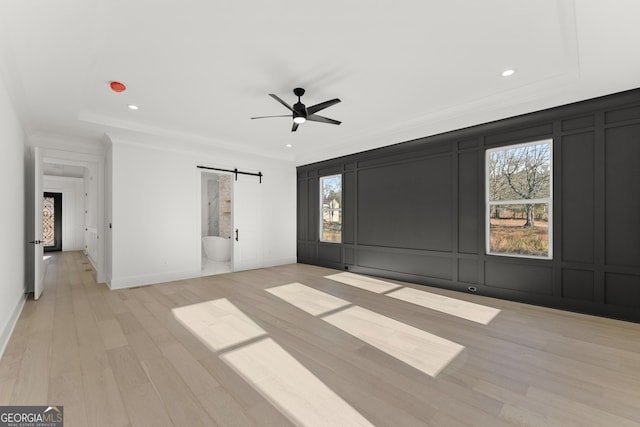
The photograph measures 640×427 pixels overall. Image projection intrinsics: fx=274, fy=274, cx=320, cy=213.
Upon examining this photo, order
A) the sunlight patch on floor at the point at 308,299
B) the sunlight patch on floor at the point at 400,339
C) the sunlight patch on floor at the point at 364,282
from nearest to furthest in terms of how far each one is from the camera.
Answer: the sunlight patch on floor at the point at 400,339 → the sunlight patch on floor at the point at 308,299 → the sunlight patch on floor at the point at 364,282

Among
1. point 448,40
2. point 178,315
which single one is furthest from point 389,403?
point 448,40

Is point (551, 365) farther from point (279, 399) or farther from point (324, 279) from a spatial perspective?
point (324, 279)

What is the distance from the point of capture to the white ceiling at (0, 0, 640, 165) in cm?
209

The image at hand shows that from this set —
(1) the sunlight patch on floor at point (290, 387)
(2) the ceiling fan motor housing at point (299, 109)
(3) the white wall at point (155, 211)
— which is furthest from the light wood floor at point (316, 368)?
(2) the ceiling fan motor housing at point (299, 109)

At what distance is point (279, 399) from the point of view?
1.83m

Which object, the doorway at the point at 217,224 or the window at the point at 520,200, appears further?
the doorway at the point at 217,224

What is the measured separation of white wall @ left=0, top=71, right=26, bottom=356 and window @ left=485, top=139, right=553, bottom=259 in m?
5.96

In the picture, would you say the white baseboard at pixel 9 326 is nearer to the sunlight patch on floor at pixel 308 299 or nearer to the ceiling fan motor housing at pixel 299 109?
the sunlight patch on floor at pixel 308 299

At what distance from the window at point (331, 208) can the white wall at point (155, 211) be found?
6.83 feet

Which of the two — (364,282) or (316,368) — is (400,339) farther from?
(364,282)

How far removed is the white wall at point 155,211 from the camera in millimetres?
4789

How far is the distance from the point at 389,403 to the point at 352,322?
4.54ft

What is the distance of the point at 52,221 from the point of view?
9742mm

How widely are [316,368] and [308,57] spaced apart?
2.87m
